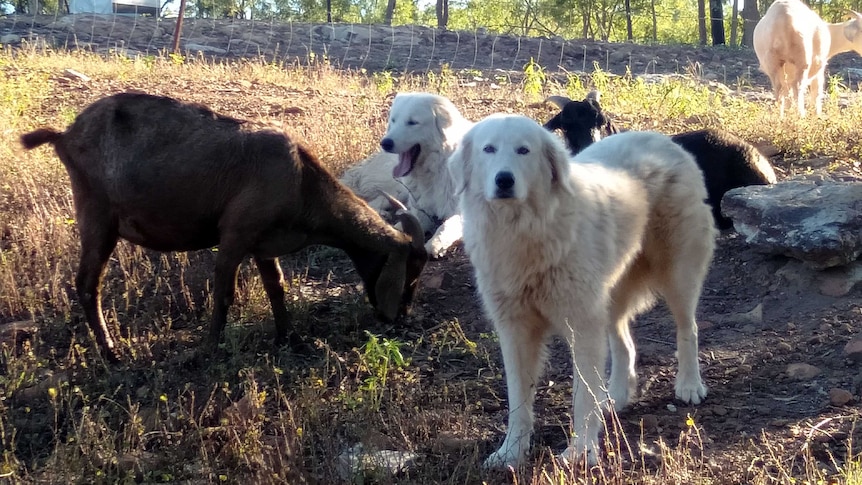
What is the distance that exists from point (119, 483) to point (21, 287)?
2.94 meters

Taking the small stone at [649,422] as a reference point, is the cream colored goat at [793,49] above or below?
above

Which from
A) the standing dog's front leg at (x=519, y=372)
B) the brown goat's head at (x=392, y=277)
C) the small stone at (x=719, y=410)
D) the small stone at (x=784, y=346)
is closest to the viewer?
the standing dog's front leg at (x=519, y=372)

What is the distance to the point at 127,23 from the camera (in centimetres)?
2161

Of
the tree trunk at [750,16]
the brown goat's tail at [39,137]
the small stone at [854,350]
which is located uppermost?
the tree trunk at [750,16]

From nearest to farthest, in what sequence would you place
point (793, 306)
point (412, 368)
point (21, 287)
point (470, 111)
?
point (412, 368), point (793, 306), point (21, 287), point (470, 111)

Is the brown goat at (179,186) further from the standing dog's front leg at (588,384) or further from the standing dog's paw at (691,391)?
the standing dog's paw at (691,391)

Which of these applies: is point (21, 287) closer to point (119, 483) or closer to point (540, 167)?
point (119, 483)

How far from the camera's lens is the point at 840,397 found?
446 centimetres

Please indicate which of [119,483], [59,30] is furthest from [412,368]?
[59,30]

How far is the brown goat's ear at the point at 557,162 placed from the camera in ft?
13.3

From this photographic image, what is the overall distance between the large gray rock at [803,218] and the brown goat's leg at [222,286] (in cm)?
367

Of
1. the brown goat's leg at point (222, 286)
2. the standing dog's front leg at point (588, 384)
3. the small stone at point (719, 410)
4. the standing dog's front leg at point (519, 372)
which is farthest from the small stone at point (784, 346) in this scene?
the brown goat's leg at point (222, 286)

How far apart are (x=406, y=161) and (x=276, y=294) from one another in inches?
93.5

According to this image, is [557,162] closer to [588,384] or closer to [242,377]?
[588,384]
